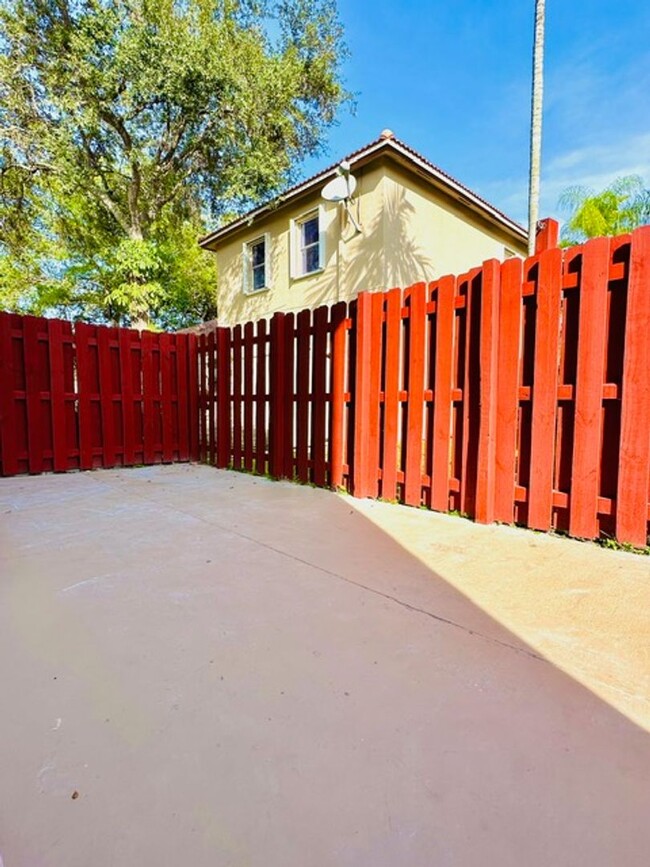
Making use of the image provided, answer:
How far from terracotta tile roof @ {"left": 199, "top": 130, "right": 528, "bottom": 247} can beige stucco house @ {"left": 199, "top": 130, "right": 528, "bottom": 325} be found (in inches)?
0.8

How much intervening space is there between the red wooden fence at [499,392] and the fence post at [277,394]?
9.4 inches

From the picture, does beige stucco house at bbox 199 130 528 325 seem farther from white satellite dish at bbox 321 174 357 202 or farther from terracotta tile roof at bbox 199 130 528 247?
white satellite dish at bbox 321 174 357 202

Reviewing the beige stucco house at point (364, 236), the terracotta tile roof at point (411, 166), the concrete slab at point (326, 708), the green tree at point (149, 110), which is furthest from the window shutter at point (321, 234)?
the concrete slab at point (326, 708)

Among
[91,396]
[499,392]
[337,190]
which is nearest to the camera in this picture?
[499,392]

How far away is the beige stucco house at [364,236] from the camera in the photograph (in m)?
7.43

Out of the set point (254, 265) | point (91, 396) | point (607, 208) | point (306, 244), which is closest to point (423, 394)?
point (91, 396)

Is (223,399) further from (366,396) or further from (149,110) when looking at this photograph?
(149,110)

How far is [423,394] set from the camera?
3.45 metres

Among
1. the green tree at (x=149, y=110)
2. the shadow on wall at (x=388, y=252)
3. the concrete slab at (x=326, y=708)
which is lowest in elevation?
the concrete slab at (x=326, y=708)

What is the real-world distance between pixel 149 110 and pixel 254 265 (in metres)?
3.73

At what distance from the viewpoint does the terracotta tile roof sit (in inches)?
273

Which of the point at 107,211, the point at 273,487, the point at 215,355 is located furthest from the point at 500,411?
the point at 107,211

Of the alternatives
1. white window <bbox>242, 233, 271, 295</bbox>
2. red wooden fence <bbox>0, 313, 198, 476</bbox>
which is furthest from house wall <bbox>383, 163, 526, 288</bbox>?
red wooden fence <bbox>0, 313, 198, 476</bbox>

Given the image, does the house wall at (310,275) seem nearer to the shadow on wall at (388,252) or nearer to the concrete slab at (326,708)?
the shadow on wall at (388,252)
